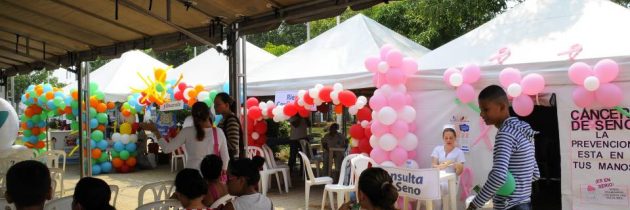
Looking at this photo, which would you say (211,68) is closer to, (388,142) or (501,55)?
(388,142)

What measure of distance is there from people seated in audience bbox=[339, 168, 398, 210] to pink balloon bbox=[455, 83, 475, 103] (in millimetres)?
3631

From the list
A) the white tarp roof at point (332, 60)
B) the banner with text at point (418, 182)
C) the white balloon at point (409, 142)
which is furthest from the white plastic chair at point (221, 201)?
the white tarp roof at point (332, 60)

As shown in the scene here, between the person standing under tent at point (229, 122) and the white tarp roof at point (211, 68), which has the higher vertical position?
the white tarp roof at point (211, 68)

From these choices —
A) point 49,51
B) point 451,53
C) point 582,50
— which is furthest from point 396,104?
point 49,51

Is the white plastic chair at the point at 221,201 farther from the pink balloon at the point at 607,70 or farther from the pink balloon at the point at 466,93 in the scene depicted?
the pink balloon at the point at 607,70

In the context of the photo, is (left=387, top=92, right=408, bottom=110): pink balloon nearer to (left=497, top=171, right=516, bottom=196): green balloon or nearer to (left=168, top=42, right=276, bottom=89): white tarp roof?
(left=497, top=171, right=516, bottom=196): green balloon

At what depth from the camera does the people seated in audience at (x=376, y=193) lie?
2.44 meters

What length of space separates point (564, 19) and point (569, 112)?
1418 mm

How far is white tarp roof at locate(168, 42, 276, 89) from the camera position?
10.4 metres

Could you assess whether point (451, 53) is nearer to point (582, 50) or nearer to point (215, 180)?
point (582, 50)

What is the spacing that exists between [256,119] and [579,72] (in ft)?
17.2

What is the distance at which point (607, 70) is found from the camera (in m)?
5.02

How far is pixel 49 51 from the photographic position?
24.0 feet

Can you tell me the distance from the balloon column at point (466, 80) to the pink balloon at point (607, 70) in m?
1.25
